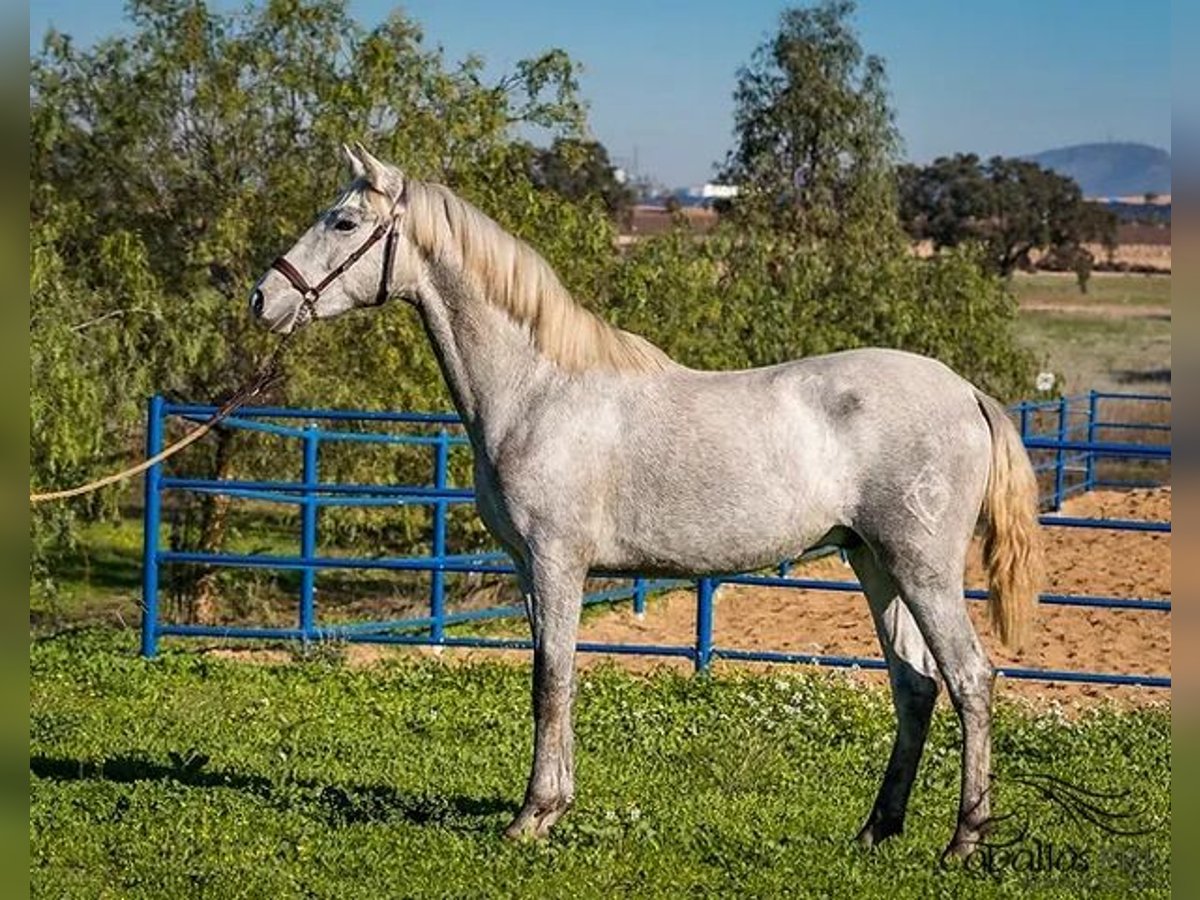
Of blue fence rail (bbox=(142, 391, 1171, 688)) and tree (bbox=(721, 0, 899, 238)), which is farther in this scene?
tree (bbox=(721, 0, 899, 238))

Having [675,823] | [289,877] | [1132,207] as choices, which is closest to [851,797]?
[675,823]

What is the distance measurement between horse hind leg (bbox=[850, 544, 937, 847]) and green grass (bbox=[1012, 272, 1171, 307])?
52853mm

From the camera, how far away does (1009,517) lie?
5453 mm

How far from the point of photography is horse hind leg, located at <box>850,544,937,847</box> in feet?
18.0

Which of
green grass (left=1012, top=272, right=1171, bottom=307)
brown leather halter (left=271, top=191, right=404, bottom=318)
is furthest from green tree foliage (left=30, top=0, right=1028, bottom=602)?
green grass (left=1012, top=272, right=1171, bottom=307)

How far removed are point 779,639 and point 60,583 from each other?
742 centimetres

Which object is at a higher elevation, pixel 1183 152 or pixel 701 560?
pixel 1183 152

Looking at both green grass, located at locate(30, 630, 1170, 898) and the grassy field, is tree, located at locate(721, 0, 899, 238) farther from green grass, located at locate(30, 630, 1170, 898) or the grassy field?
green grass, located at locate(30, 630, 1170, 898)

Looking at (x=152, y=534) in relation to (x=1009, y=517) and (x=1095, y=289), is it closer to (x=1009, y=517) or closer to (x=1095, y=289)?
(x=1009, y=517)

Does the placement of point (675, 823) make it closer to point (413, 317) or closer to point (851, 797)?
point (851, 797)

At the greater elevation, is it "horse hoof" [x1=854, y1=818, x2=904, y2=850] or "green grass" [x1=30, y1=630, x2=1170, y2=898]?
"horse hoof" [x1=854, y1=818, x2=904, y2=850]

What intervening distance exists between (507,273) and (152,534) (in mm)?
4377

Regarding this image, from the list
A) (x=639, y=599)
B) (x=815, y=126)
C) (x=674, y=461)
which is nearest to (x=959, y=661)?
(x=674, y=461)

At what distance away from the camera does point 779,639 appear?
1173 centimetres
